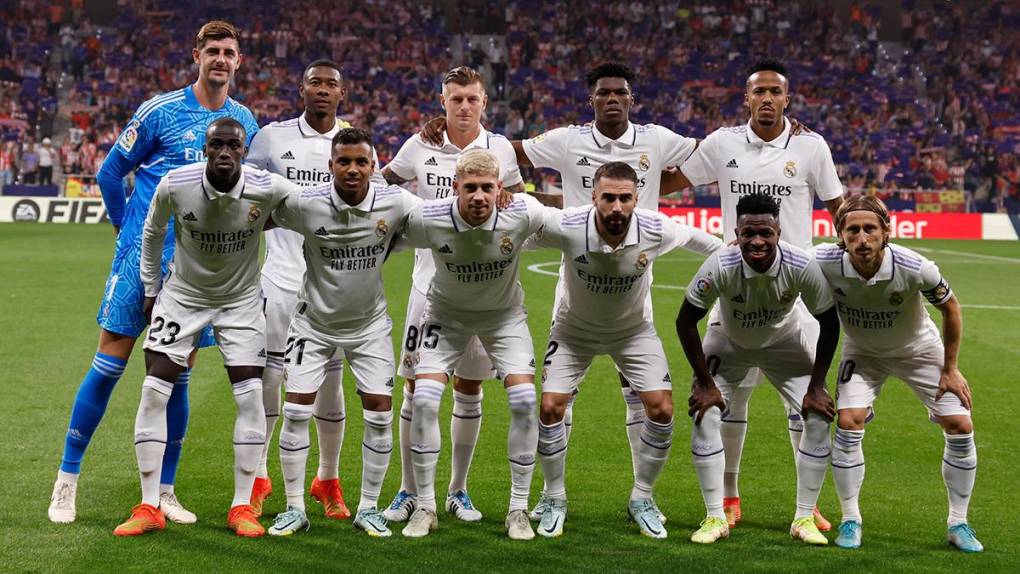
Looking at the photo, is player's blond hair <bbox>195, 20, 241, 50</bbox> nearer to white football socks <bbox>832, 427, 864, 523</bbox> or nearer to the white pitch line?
white football socks <bbox>832, 427, 864, 523</bbox>

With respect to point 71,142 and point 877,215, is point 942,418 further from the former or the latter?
point 71,142

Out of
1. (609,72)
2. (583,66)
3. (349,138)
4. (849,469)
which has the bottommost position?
(849,469)

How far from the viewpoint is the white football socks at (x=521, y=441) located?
6004 mm

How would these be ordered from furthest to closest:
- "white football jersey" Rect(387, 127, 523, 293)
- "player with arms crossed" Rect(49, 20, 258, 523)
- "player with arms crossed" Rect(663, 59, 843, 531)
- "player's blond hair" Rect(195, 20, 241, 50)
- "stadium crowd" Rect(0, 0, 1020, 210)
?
1. "stadium crowd" Rect(0, 0, 1020, 210)
2. "white football jersey" Rect(387, 127, 523, 293)
3. "player with arms crossed" Rect(663, 59, 843, 531)
4. "player's blond hair" Rect(195, 20, 241, 50)
5. "player with arms crossed" Rect(49, 20, 258, 523)

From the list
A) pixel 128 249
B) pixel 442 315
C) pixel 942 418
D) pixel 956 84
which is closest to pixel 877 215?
pixel 942 418

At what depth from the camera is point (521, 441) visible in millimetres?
6031

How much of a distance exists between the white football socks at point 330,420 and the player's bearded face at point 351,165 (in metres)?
1.14

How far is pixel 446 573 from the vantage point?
207 inches

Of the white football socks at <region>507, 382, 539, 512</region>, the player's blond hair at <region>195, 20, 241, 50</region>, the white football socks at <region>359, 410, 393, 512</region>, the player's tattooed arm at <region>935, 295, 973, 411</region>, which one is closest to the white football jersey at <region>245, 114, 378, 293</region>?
the player's blond hair at <region>195, 20, 241, 50</region>

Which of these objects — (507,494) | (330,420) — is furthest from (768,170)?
(330,420)

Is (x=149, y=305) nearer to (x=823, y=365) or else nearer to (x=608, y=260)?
(x=608, y=260)

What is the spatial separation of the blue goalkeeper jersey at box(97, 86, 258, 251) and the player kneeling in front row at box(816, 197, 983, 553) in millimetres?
3485

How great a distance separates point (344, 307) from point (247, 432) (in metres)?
0.82

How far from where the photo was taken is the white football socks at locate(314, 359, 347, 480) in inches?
255
